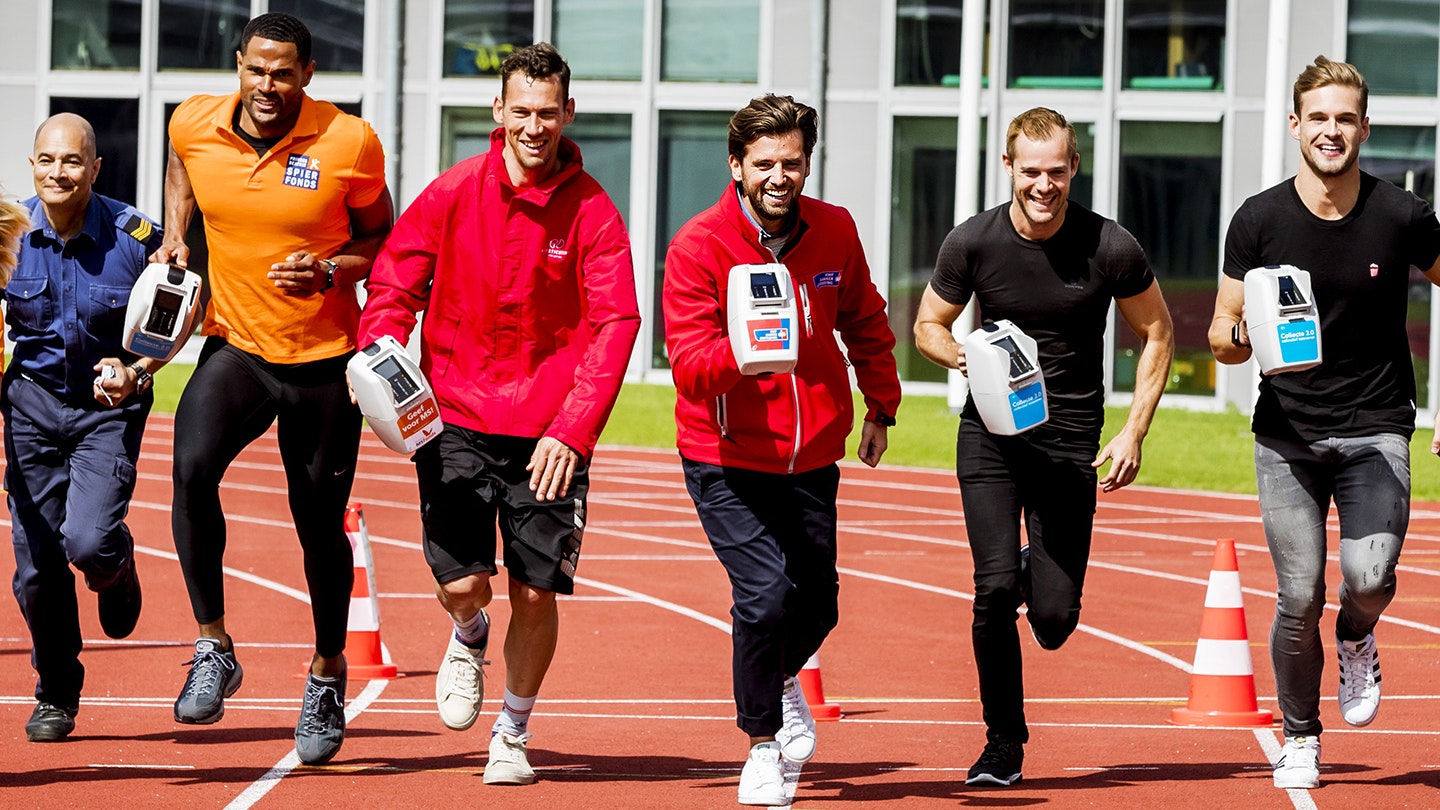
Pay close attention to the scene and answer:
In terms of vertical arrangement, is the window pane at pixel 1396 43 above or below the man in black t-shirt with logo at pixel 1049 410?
above

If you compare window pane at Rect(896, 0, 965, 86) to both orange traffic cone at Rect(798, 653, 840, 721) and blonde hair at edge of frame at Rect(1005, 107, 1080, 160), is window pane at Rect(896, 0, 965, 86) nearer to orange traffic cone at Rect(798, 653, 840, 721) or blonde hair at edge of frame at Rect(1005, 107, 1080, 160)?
orange traffic cone at Rect(798, 653, 840, 721)

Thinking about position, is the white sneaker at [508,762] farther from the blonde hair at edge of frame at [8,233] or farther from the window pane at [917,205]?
the window pane at [917,205]

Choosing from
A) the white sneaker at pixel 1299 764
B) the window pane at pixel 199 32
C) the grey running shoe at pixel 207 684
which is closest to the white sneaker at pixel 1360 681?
Answer: the white sneaker at pixel 1299 764

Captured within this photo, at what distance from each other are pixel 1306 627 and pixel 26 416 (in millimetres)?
4685

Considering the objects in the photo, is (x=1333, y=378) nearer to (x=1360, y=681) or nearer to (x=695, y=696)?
(x=1360, y=681)

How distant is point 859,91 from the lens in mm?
30172

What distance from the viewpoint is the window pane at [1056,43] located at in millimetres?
29406

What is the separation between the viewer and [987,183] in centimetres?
2986

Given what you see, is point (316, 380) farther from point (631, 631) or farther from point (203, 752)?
point (631, 631)

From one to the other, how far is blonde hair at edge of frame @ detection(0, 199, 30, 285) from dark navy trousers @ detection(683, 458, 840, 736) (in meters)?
2.25

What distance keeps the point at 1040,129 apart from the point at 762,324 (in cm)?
144

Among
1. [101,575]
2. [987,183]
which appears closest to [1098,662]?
[101,575]

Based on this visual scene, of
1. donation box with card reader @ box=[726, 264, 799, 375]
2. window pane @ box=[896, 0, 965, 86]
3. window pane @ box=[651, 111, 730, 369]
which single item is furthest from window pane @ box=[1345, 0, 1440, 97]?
donation box with card reader @ box=[726, 264, 799, 375]

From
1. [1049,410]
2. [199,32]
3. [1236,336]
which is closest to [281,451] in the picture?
[1049,410]
